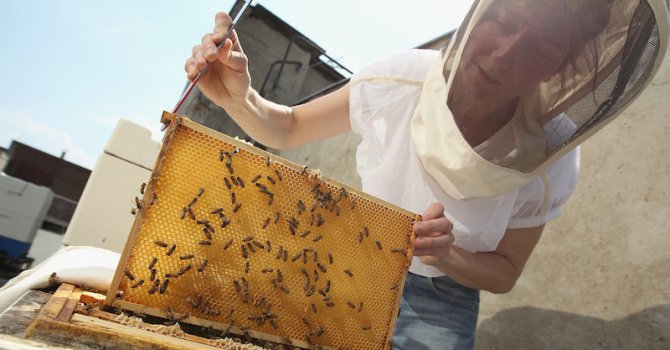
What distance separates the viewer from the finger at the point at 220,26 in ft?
6.21

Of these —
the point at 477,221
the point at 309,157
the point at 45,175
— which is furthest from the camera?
the point at 45,175

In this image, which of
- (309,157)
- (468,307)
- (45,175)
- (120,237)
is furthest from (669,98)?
(45,175)

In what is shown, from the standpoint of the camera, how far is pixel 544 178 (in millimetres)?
2270

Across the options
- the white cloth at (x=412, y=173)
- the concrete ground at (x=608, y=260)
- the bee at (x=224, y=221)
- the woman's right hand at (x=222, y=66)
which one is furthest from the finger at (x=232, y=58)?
the concrete ground at (x=608, y=260)

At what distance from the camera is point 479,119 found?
2201mm

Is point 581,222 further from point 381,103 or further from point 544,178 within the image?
point 381,103

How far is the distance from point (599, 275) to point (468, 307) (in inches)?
50.8

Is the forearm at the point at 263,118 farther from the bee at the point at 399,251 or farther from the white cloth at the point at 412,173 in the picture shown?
the bee at the point at 399,251

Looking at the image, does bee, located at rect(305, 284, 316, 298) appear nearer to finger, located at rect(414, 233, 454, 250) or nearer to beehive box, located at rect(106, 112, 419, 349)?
beehive box, located at rect(106, 112, 419, 349)

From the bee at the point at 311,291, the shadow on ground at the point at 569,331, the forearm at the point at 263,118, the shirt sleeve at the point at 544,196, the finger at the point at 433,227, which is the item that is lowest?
the shadow on ground at the point at 569,331

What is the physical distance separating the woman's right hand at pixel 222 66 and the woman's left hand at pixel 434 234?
47.8 inches

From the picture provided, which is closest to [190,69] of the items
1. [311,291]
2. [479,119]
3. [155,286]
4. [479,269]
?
[155,286]

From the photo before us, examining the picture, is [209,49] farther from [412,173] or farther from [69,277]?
[412,173]

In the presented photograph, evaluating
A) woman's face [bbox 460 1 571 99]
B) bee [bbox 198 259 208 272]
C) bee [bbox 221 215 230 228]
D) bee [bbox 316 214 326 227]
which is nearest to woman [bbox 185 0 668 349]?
woman's face [bbox 460 1 571 99]
